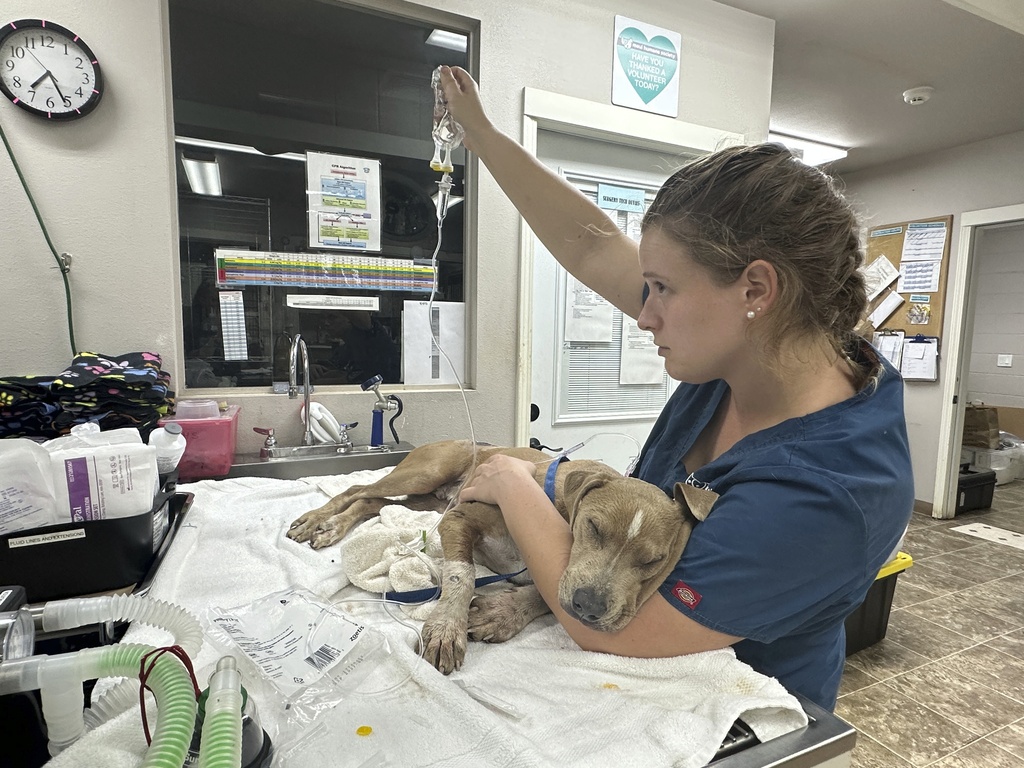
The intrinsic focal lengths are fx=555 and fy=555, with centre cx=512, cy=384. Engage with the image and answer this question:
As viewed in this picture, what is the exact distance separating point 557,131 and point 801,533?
2273mm

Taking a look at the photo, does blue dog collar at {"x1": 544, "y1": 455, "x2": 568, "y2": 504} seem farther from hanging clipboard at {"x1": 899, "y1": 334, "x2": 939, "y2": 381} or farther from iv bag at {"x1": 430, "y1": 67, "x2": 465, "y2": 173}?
hanging clipboard at {"x1": 899, "y1": 334, "x2": 939, "y2": 381}

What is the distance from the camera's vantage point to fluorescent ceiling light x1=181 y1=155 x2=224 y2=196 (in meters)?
2.02

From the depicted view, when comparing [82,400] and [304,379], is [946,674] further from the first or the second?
[82,400]

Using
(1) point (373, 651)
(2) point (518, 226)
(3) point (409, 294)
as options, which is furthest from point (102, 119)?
(1) point (373, 651)

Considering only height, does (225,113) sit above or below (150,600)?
above

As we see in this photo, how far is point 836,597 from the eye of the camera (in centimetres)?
72

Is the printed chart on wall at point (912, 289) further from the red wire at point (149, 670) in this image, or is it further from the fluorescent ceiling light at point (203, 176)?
the red wire at point (149, 670)

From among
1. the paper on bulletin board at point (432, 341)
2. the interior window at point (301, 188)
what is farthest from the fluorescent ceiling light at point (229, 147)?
the paper on bulletin board at point (432, 341)

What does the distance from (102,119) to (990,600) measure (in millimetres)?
4704

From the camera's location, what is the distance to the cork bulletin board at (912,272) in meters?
4.61

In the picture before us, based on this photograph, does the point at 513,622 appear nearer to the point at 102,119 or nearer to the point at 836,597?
the point at 836,597

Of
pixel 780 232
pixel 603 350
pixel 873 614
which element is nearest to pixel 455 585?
pixel 780 232

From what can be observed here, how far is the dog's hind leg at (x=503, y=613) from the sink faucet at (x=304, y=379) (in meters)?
1.31

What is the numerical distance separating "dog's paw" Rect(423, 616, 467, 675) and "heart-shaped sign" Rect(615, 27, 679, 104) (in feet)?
8.29
